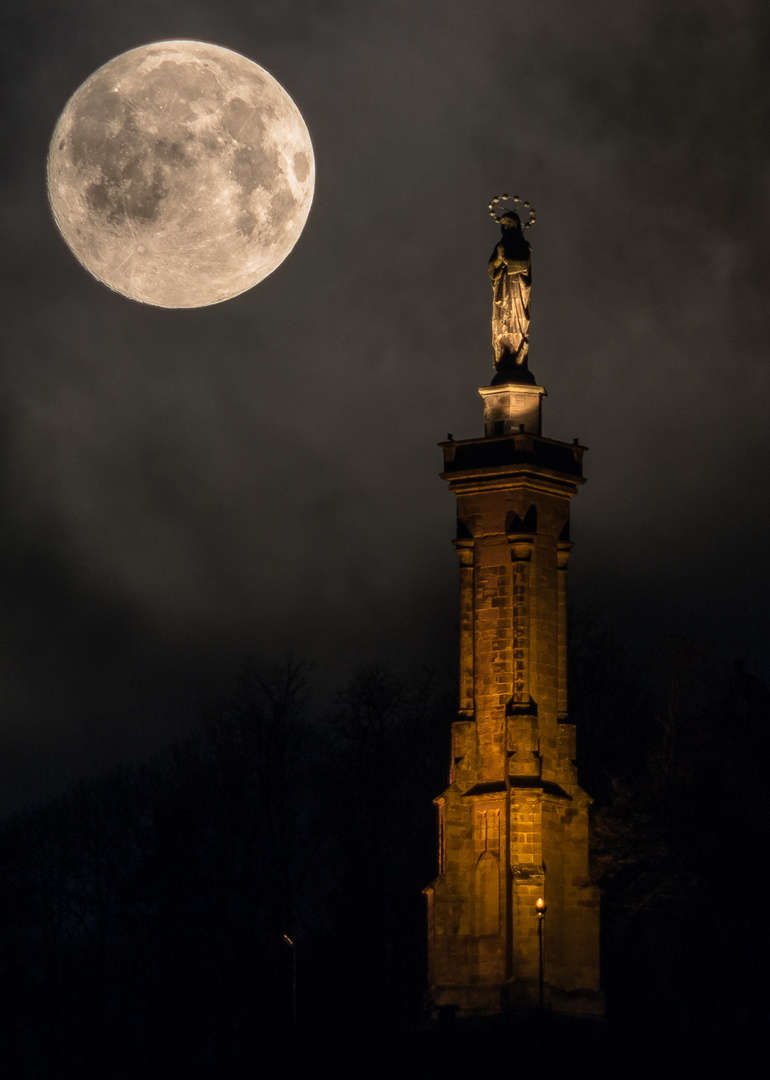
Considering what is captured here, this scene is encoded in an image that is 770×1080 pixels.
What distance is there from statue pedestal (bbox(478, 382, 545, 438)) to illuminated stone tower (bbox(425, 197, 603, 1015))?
0.12 ft

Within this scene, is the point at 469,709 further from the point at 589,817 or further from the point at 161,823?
the point at 161,823

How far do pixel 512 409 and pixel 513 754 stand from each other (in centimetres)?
869

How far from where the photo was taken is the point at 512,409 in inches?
2509

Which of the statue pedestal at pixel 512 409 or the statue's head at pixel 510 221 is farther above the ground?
the statue's head at pixel 510 221

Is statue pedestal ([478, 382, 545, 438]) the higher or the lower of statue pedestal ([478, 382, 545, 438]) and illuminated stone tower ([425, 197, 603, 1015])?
the higher

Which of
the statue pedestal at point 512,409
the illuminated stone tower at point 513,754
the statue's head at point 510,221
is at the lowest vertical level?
the illuminated stone tower at point 513,754

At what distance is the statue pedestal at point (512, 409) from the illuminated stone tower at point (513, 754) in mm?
35

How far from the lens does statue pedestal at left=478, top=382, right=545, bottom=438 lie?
63688 millimetres

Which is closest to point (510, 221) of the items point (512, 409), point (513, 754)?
point (512, 409)

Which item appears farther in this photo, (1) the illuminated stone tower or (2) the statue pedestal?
(2) the statue pedestal

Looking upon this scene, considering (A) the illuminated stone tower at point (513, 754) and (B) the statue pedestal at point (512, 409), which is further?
(B) the statue pedestal at point (512, 409)

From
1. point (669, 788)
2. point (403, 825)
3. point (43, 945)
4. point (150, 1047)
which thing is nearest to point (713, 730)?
point (669, 788)

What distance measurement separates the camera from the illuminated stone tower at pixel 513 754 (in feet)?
199

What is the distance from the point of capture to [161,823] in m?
82.5
